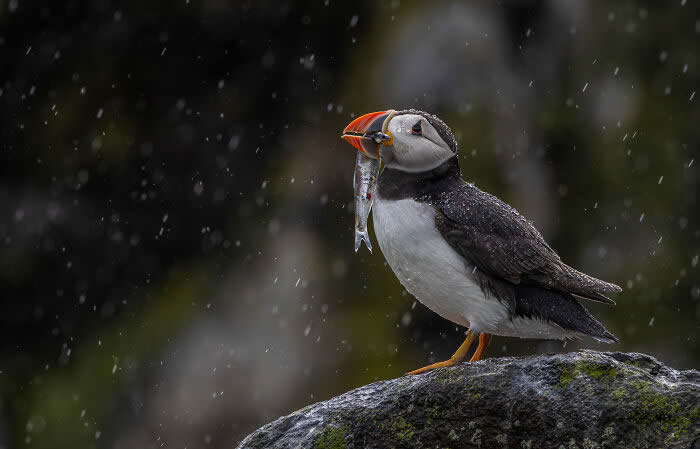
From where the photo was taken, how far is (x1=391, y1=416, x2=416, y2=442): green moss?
347 centimetres

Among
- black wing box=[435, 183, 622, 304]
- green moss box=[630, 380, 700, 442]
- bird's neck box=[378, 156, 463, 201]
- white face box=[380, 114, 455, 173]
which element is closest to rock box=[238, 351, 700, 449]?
green moss box=[630, 380, 700, 442]

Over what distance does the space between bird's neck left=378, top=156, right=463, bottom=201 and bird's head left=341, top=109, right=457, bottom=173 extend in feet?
0.09

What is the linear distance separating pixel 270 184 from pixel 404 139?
614 centimetres

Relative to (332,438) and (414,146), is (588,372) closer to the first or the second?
(332,438)

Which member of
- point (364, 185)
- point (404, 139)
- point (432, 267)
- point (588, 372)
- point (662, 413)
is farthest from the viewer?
point (364, 185)

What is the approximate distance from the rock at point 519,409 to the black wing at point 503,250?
0.33 meters

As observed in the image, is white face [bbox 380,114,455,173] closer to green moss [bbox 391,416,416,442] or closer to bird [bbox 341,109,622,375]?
bird [bbox 341,109,622,375]

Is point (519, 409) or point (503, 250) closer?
point (519, 409)

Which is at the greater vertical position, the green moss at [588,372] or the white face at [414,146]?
the white face at [414,146]

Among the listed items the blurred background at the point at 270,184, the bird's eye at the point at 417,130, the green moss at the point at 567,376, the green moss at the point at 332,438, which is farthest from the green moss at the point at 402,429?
the blurred background at the point at 270,184

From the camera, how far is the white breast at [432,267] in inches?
144

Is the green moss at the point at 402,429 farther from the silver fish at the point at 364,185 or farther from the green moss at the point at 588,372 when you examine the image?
the silver fish at the point at 364,185

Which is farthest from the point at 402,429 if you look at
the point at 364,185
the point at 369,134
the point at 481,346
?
the point at 369,134

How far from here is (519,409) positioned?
334 cm
